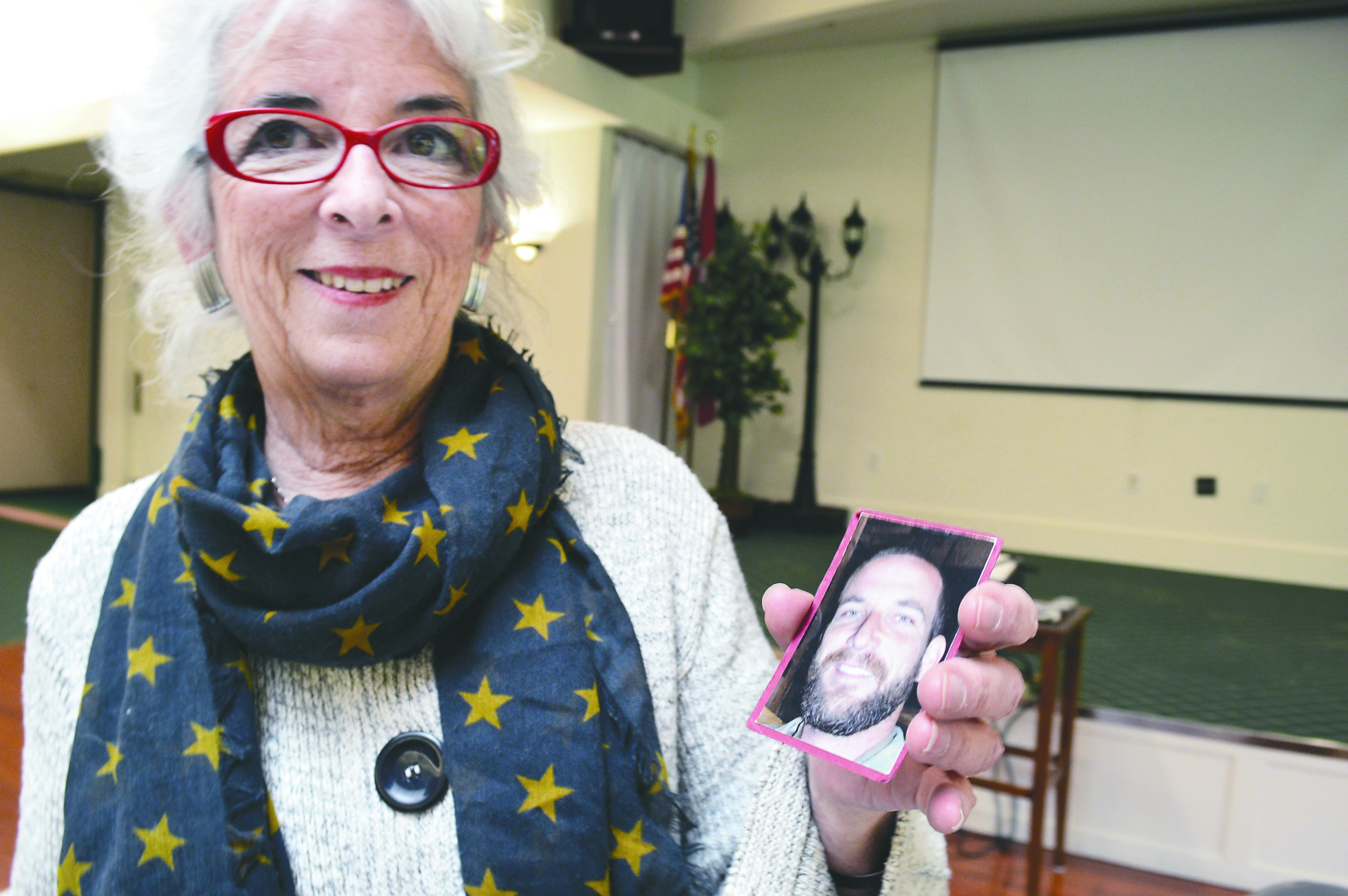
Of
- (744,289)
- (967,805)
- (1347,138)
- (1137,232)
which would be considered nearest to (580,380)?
(744,289)

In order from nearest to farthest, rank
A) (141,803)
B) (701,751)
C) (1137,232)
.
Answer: (141,803), (701,751), (1137,232)

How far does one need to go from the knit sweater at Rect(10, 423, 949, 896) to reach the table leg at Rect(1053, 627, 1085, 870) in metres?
1.73

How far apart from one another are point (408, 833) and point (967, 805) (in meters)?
0.47

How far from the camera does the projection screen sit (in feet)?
16.9

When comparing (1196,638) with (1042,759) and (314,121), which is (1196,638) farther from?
(314,121)

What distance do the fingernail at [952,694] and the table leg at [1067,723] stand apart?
200 centimetres

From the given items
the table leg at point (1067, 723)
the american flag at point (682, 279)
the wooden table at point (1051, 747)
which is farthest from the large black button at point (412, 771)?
the american flag at point (682, 279)

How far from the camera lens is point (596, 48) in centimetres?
485

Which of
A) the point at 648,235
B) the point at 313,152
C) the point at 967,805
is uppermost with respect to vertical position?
the point at 648,235

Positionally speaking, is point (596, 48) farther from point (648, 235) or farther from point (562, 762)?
point (562, 762)

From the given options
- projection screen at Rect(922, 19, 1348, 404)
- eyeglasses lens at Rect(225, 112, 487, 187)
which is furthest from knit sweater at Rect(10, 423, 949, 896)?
projection screen at Rect(922, 19, 1348, 404)

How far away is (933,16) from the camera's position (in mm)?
5645

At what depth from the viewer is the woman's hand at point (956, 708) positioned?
1.86ft

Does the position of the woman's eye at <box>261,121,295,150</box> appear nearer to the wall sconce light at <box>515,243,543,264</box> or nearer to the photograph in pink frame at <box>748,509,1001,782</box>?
the photograph in pink frame at <box>748,509,1001,782</box>
